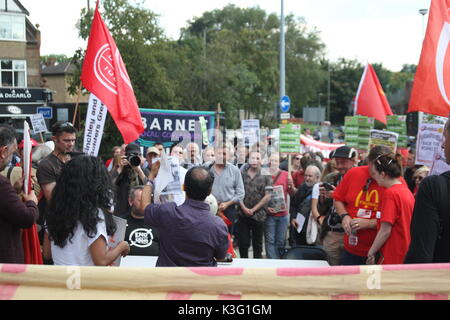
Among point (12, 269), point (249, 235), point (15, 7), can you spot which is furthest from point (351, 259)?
point (15, 7)

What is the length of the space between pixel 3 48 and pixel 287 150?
1422 inches

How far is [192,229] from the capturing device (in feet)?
12.2

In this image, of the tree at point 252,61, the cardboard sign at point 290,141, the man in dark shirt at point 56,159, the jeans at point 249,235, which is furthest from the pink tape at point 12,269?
the tree at point 252,61

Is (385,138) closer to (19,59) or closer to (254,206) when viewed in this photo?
(254,206)

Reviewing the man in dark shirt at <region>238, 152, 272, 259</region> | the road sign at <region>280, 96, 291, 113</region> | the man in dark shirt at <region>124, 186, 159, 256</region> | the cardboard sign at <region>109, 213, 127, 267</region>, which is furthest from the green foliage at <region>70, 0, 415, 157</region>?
the cardboard sign at <region>109, 213, 127, 267</region>

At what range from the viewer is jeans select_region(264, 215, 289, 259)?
7.86 m

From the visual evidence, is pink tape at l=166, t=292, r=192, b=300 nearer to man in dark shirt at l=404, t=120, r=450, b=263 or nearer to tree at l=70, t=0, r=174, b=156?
man in dark shirt at l=404, t=120, r=450, b=263

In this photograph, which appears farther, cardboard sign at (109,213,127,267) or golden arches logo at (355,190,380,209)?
golden arches logo at (355,190,380,209)

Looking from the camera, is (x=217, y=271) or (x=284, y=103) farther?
(x=284, y=103)

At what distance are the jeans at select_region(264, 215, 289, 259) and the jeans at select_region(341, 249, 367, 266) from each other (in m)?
2.53

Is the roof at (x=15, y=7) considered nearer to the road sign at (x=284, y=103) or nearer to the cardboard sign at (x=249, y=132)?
the road sign at (x=284, y=103)

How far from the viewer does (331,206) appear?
241 inches

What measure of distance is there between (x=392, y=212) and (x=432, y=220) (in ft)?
4.51
